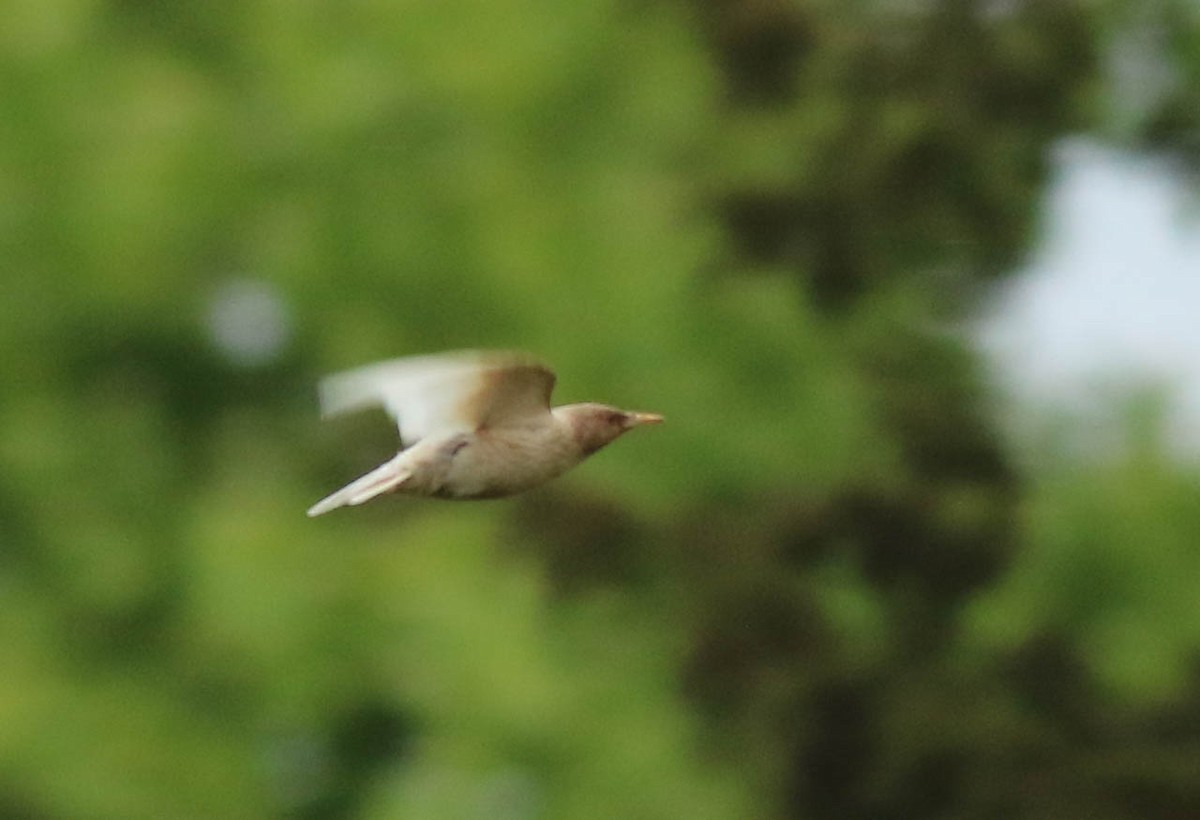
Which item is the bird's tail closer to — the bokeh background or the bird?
the bird

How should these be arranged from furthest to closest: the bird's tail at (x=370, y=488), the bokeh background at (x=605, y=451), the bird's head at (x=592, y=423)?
1. the bokeh background at (x=605, y=451)
2. the bird's head at (x=592, y=423)
3. the bird's tail at (x=370, y=488)

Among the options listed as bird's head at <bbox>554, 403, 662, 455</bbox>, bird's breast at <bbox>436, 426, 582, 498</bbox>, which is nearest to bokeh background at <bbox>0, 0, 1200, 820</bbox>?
bird's head at <bbox>554, 403, 662, 455</bbox>

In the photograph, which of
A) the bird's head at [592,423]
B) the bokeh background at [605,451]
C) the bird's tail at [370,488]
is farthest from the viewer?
the bokeh background at [605,451]

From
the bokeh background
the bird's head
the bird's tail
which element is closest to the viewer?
the bird's tail

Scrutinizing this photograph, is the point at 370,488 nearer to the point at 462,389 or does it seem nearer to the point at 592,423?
the point at 462,389

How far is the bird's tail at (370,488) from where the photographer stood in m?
2.48

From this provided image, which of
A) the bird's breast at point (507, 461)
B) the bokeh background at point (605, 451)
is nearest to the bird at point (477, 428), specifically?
the bird's breast at point (507, 461)

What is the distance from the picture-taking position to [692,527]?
7.36m

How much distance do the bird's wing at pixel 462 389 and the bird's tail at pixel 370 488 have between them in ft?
0.21

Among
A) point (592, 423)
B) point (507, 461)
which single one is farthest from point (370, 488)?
point (592, 423)

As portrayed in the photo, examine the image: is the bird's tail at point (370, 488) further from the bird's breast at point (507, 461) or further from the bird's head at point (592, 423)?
the bird's head at point (592, 423)

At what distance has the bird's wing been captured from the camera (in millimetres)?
2520

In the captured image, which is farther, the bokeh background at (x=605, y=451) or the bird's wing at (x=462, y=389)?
the bokeh background at (x=605, y=451)

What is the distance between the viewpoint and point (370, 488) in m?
2.54
